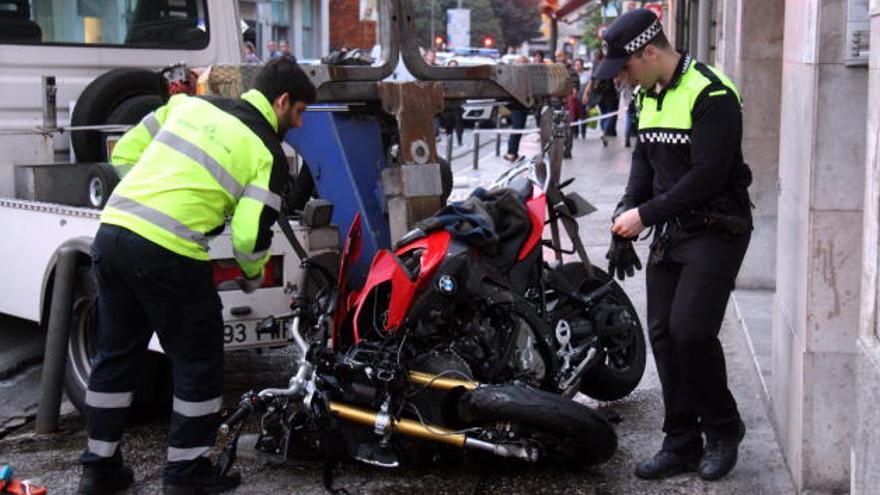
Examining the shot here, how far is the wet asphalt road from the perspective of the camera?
5051 millimetres

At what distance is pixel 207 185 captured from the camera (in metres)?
4.81

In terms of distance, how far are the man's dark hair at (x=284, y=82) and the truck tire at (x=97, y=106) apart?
2499 millimetres

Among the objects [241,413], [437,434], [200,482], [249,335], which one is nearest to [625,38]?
[437,434]

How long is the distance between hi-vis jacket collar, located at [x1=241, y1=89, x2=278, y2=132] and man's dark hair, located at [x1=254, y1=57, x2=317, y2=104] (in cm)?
2

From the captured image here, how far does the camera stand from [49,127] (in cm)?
737

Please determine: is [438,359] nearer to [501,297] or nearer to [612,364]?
[501,297]

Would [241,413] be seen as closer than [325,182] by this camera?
Yes

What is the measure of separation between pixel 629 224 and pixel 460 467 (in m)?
1.27

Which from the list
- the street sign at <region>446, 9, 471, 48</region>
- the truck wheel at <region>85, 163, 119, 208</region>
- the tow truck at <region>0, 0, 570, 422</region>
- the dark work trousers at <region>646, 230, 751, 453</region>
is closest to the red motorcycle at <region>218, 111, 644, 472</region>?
the dark work trousers at <region>646, 230, 751, 453</region>

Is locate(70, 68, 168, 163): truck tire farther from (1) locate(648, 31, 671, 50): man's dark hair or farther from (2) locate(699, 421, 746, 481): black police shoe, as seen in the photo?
(2) locate(699, 421, 746, 481): black police shoe

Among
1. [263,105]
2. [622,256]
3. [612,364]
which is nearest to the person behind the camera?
[263,105]

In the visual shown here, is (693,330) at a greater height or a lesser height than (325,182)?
lesser

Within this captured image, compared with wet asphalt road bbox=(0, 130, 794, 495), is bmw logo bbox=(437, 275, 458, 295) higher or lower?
higher

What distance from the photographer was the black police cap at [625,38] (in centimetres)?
482
